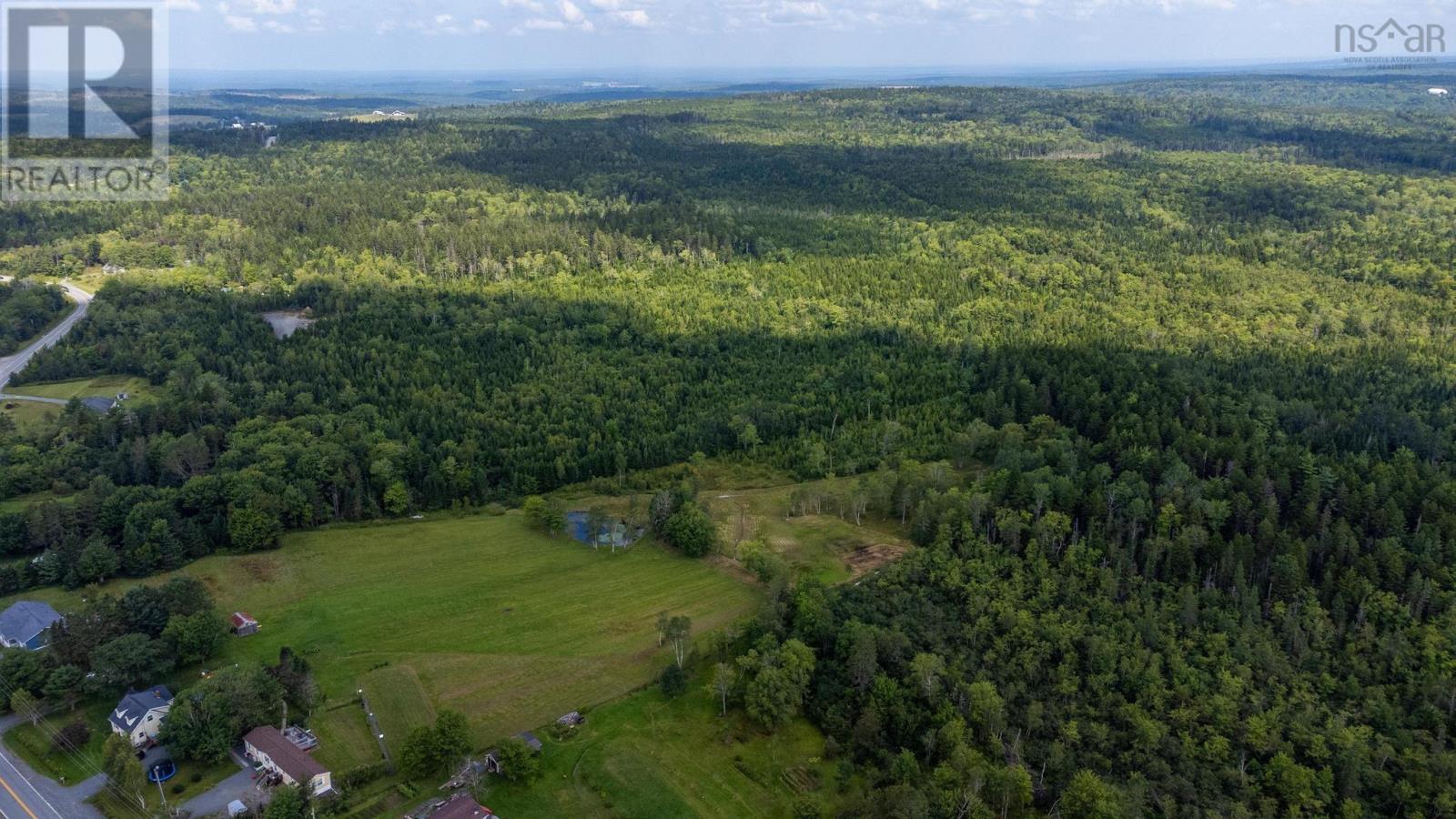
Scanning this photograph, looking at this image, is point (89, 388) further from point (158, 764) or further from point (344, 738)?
point (344, 738)

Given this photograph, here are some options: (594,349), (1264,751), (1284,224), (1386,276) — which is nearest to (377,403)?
(594,349)

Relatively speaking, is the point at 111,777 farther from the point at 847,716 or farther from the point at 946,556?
the point at 946,556

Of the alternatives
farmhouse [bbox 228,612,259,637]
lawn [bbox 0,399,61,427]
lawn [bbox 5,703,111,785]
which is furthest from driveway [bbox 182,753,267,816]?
lawn [bbox 0,399,61,427]

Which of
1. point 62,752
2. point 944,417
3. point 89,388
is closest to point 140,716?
point 62,752

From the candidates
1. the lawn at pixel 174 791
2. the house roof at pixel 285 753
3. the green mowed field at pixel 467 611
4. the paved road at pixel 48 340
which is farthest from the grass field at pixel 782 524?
the paved road at pixel 48 340

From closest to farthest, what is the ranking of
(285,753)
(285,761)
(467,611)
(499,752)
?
1. (285,761)
2. (285,753)
3. (499,752)
4. (467,611)

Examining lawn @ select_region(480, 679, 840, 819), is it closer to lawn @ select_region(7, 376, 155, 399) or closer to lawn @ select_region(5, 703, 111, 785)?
lawn @ select_region(5, 703, 111, 785)

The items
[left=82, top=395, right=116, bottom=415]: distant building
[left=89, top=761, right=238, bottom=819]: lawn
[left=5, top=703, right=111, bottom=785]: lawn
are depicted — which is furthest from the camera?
[left=82, top=395, right=116, bottom=415]: distant building
